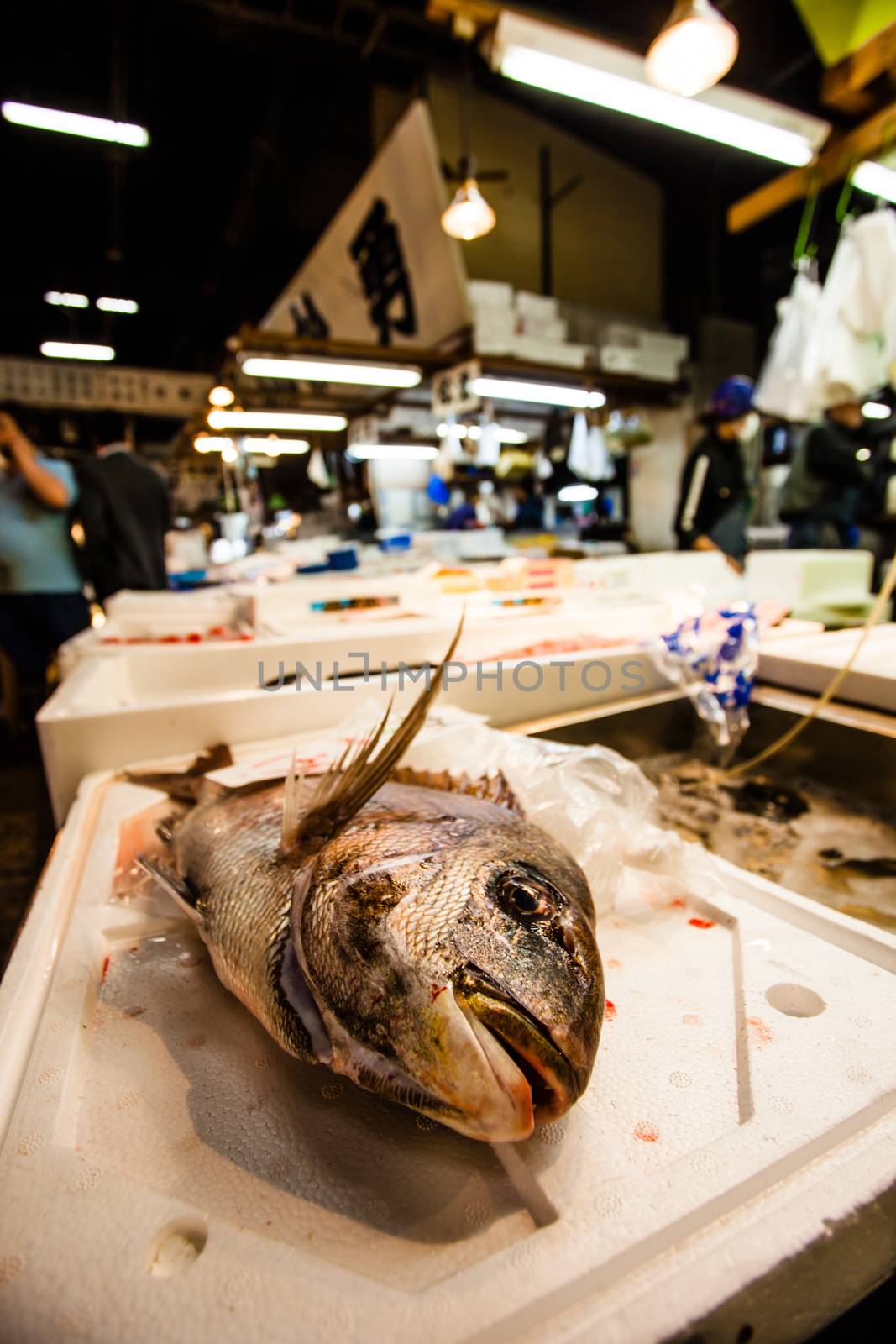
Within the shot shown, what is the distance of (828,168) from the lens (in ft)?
14.1

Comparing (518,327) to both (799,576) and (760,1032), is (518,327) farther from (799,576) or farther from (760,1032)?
(760,1032)

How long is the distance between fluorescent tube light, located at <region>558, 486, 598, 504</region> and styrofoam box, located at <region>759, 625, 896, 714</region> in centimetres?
1255

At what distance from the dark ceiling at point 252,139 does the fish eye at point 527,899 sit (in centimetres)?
543

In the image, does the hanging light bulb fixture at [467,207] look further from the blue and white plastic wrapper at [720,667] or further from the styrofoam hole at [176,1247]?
the styrofoam hole at [176,1247]

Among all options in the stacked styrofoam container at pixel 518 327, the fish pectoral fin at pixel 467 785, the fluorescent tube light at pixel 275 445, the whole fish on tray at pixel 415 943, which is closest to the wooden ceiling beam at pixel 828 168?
the stacked styrofoam container at pixel 518 327

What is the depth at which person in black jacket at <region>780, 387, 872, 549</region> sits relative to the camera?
6.03 m

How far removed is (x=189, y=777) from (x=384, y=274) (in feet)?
31.3

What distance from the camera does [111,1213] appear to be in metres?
0.65

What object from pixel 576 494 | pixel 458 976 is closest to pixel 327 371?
pixel 458 976

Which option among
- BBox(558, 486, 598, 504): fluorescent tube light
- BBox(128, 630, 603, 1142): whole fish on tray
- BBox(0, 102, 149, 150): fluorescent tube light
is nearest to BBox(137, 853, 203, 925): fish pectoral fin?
BBox(128, 630, 603, 1142): whole fish on tray

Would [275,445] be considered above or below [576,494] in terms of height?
above

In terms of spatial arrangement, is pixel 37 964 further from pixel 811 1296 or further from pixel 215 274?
pixel 215 274

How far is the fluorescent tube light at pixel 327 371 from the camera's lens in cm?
783

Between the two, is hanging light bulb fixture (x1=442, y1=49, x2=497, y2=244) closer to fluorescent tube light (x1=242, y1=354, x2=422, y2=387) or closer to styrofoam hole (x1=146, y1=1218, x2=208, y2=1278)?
fluorescent tube light (x1=242, y1=354, x2=422, y2=387)
